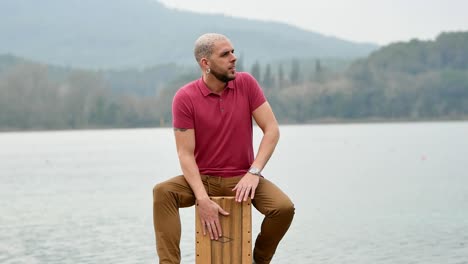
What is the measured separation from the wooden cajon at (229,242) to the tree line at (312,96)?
14757 cm

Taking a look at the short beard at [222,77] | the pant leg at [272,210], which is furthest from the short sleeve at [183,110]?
the pant leg at [272,210]

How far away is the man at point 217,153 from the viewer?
6223 mm

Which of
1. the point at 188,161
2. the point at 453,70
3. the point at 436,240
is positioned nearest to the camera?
the point at 188,161

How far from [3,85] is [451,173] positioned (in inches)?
5202

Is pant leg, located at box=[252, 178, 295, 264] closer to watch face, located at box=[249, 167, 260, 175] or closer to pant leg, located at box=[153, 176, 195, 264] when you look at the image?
watch face, located at box=[249, 167, 260, 175]

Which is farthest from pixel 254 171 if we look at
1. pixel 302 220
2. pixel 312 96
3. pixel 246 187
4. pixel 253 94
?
pixel 312 96

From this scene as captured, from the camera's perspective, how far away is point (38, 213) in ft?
63.1

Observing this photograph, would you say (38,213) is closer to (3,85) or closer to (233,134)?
(233,134)

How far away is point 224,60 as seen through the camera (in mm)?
6246

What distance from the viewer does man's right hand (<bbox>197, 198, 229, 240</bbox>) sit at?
20.1 ft

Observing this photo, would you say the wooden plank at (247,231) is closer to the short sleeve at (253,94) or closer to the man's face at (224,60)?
the short sleeve at (253,94)

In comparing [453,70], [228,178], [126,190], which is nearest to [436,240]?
[228,178]

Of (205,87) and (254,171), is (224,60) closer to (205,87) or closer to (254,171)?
(205,87)

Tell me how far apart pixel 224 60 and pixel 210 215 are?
39.7 inches
